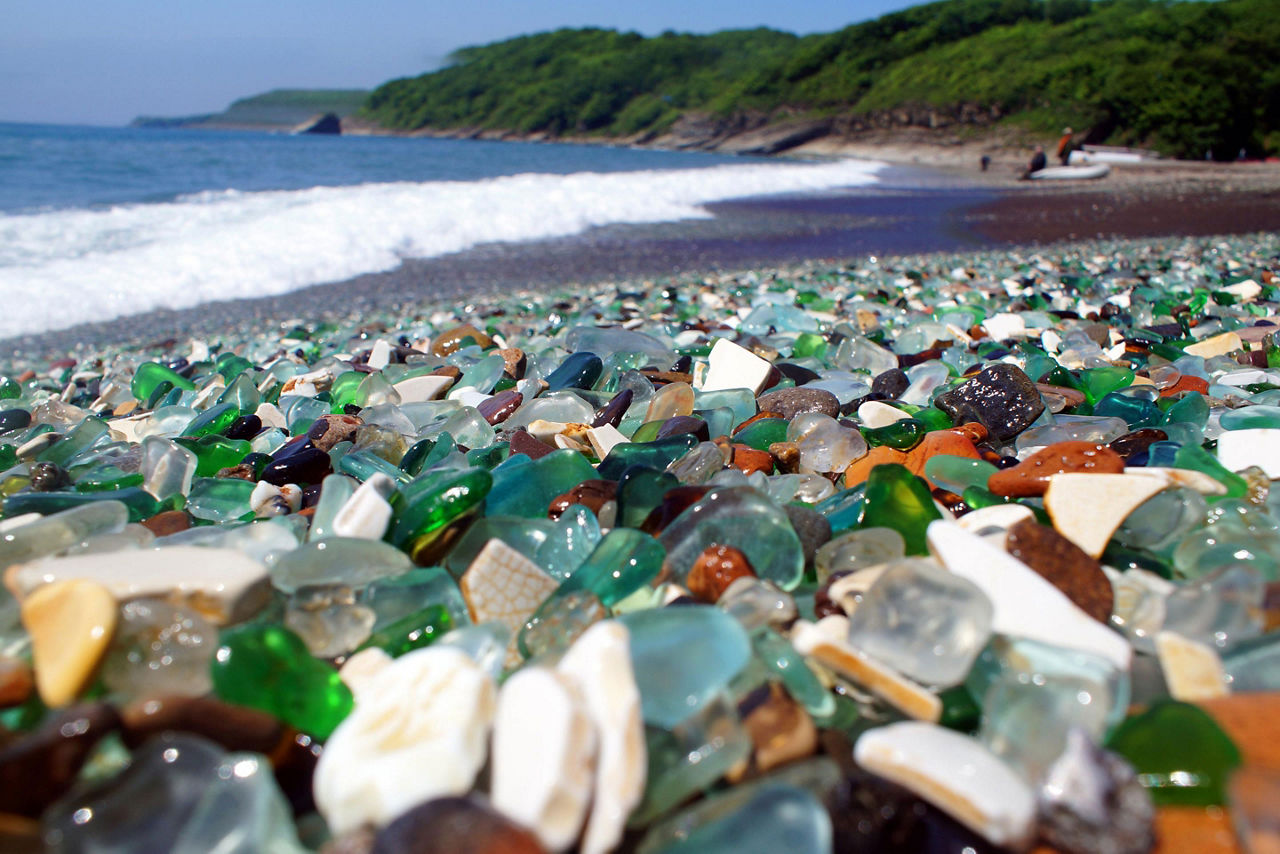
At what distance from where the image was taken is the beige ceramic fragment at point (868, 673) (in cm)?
76

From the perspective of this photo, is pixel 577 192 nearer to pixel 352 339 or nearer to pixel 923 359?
pixel 352 339

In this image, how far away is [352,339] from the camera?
3.61 m

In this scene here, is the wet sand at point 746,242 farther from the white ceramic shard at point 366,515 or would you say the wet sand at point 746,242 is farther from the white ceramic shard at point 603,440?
the white ceramic shard at point 366,515

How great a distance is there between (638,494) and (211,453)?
1004mm

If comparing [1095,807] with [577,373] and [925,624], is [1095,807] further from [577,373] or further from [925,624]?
[577,373]

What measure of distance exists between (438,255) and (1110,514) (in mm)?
6407

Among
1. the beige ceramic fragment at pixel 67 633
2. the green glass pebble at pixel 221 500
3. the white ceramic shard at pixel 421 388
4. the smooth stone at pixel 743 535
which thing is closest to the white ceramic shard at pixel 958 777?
the smooth stone at pixel 743 535

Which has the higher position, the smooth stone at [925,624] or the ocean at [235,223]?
the smooth stone at [925,624]

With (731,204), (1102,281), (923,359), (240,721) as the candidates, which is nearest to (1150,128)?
(731,204)

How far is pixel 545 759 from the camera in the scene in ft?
2.01

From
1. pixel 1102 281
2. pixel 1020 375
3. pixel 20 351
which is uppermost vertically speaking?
pixel 1020 375

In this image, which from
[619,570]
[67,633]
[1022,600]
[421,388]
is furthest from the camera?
[421,388]

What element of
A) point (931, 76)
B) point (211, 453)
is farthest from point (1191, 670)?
point (931, 76)

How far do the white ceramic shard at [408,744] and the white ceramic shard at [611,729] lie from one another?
9 cm
